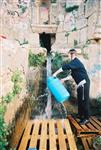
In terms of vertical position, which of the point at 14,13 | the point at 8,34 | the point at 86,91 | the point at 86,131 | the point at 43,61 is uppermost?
the point at 14,13

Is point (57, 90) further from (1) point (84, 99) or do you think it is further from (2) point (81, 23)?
(2) point (81, 23)

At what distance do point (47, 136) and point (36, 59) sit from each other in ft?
13.2

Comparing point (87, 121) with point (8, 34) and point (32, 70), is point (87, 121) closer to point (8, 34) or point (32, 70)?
point (32, 70)

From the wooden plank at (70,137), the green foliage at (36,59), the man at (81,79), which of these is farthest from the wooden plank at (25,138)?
the green foliage at (36,59)

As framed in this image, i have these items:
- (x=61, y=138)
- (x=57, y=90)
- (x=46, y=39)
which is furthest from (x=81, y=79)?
(x=46, y=39)

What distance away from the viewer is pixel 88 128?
614cm

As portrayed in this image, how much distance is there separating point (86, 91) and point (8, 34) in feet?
17.7

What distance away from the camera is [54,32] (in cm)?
1291

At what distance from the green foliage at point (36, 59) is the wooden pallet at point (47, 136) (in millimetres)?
2607

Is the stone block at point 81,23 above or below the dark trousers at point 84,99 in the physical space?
above

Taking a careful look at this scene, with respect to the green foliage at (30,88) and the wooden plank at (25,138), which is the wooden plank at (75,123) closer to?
the wooden plank at (25,138)

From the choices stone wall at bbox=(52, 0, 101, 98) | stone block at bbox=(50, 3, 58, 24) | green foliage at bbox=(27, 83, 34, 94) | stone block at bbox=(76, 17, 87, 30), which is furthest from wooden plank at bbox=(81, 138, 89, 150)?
stone block at bbox=(50, 3, 58, 24)

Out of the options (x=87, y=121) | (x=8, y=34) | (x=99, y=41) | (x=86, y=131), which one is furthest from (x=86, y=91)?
(x=8, y=34)

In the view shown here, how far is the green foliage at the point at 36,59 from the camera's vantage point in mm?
9051
